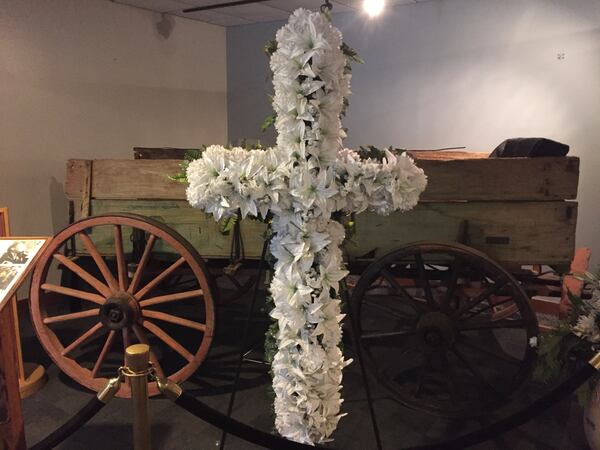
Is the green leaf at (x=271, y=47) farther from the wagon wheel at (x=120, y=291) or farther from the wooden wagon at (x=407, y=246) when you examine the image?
the wagon wheel at (x=120, y=291)

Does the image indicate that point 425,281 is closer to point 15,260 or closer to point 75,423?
point 75,423

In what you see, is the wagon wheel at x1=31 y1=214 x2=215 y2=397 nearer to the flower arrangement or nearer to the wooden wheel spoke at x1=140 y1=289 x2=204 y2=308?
the wooden wheel spoke at x1=140 y1=289 x2=204 y2=308

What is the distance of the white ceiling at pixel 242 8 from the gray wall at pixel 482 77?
11.2 inches

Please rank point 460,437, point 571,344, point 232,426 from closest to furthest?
point 232,426
point 460,437
point 571,344

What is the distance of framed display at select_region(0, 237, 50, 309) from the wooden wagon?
37cm

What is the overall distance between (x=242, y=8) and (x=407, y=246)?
333 centimetres

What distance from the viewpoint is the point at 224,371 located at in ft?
8.89

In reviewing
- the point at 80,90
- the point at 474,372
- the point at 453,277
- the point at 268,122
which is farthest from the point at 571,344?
the point at 80,90

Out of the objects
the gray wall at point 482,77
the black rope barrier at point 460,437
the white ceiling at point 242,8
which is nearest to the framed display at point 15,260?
the black rope barrier at point 460,437

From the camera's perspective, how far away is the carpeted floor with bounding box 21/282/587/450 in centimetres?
210

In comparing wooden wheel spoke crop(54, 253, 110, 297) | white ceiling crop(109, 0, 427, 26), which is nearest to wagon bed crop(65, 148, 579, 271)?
wooden wheel spoke crop(54, 253, 110, 297)

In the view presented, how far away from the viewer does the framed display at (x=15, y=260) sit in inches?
66.7

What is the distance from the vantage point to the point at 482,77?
392 cm

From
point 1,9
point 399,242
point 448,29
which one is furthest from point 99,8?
point 399,242
